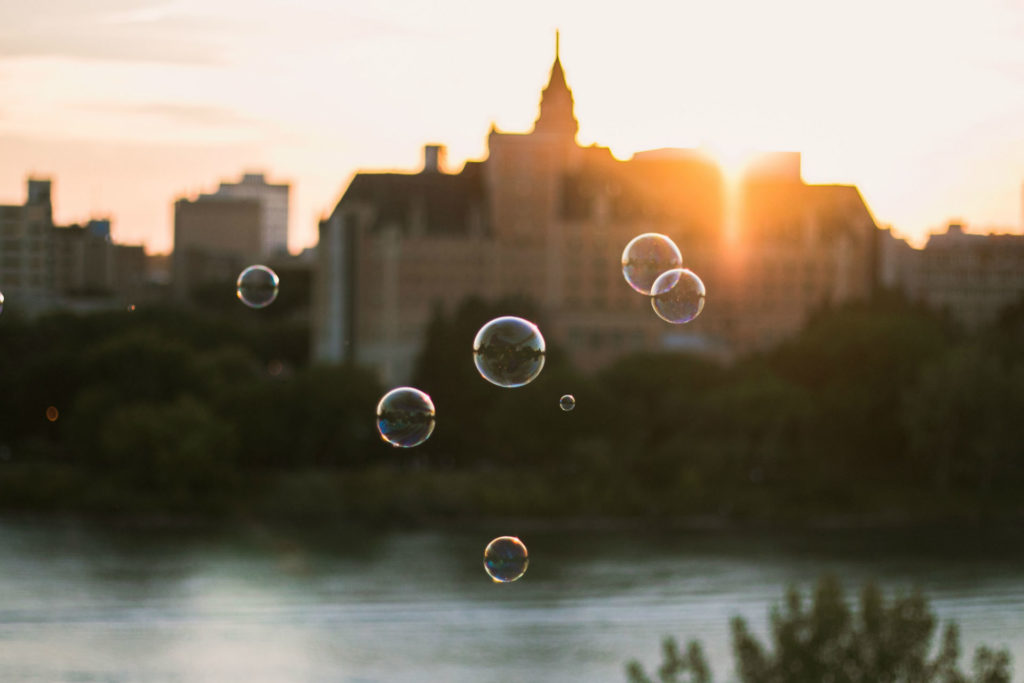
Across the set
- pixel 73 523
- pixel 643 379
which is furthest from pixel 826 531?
pixel 73 523

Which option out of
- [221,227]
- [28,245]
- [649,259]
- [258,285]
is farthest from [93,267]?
[649,259]

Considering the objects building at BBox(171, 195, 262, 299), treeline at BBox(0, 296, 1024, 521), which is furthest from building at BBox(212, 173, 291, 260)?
treeline at BBox(0, 296, 1024, 521)

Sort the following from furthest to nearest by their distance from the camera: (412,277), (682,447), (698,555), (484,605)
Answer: (412,277)
(682,447)
(698,555)
(484,605)

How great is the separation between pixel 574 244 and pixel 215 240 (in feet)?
68.1

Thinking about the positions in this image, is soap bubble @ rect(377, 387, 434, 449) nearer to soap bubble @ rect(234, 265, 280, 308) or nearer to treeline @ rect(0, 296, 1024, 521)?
soap bubble @ rect(234, 265, 280, 308)

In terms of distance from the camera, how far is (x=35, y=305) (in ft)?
117

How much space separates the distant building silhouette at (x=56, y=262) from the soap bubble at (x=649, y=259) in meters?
22.3

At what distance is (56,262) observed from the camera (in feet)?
134

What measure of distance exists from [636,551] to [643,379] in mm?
6728

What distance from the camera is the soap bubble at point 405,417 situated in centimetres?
923

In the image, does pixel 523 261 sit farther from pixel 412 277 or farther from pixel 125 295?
pixel 125 295

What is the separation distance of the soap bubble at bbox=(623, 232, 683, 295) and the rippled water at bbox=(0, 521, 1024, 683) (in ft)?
16.6

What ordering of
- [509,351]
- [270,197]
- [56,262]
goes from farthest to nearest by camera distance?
[270,197] < [56,262] < [509,351]

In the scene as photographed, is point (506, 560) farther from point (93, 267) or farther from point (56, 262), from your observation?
point (93, 267)
